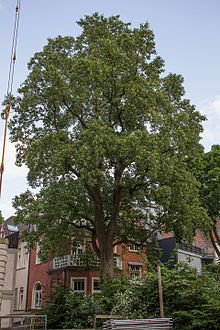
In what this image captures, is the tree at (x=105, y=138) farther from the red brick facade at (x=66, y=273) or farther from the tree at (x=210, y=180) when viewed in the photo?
the red brick facade at (x=66, y=273)

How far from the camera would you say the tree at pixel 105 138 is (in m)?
20.2

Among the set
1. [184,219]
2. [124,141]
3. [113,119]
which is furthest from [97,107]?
[184,219]

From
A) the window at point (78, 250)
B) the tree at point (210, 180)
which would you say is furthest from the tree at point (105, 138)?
the tree at point (210, 180)

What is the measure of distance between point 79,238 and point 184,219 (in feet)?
23.8

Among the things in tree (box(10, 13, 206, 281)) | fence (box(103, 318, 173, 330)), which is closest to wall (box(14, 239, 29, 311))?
tree (box(10, 13, 206, 281))

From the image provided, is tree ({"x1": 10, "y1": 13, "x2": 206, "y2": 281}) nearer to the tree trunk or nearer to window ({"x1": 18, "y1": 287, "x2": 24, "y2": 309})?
the tree trunk

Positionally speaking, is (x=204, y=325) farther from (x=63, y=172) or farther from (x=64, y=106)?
(x=64, y=106)

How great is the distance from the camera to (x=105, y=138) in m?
19.5

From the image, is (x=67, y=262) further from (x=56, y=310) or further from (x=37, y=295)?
(x=56, y=310)

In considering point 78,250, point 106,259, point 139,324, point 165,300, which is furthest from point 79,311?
→ point 78,250

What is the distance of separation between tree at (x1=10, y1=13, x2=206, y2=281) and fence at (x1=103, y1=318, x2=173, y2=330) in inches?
315

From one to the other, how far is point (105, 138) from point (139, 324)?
369 inches

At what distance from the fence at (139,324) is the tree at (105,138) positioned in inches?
315

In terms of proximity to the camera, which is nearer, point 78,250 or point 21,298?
point 78,250
